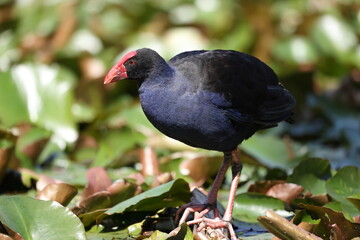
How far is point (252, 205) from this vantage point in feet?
10.0

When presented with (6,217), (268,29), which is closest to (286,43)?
(268,29)

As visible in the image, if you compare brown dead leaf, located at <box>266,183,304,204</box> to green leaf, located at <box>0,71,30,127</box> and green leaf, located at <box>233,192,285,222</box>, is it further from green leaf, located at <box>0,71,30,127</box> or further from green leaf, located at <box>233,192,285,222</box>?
green leaf, located at <box>0,71,30,127</box>

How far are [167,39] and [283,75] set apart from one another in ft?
3.37

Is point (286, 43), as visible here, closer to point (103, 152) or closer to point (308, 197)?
point (103, 152)

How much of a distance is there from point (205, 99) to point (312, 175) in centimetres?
72

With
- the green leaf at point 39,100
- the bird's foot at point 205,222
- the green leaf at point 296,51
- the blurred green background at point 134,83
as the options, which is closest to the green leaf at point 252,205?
the blurred green background at point 134,83

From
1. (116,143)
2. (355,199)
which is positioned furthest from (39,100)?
(355,199)

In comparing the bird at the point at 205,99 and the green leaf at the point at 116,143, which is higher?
the bird at the point at 205,99

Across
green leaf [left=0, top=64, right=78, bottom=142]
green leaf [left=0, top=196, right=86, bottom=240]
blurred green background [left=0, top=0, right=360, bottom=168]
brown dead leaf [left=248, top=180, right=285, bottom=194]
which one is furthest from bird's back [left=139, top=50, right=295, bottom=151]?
green leaf [left=0, top=64, right=78, bottom=142]

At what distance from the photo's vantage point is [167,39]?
5520 millimetres

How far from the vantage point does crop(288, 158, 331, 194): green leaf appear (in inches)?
123

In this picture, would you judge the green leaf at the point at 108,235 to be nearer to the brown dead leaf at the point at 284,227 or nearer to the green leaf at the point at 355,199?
the brown dead leaf at the point at 284,227

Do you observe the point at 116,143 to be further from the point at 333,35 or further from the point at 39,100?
the point at 333,35

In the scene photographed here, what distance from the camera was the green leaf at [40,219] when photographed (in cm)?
246
